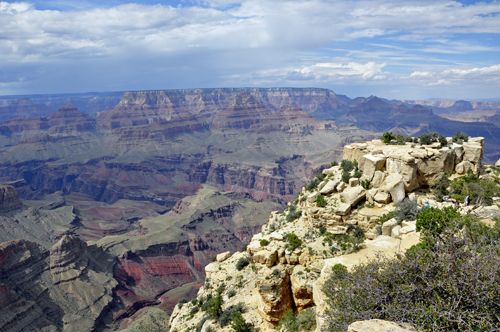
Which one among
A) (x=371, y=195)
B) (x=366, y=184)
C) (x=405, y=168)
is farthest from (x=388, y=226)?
(x=405, y=168)

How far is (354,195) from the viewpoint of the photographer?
86.8 ft

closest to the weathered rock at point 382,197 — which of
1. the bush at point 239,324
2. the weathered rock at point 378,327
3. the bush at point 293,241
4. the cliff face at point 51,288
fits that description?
the bush at point 293,241

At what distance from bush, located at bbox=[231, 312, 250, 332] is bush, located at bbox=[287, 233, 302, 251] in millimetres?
6577

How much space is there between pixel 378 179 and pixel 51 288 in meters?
84.8

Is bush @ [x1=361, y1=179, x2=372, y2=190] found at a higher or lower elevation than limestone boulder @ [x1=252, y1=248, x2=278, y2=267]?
higher

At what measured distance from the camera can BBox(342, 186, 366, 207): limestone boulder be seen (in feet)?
86.3

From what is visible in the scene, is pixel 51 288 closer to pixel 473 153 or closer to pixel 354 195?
pixel 354 195

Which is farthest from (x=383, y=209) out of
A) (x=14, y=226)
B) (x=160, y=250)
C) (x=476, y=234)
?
(x=14, y=226)

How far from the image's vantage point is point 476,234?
15.6 metres

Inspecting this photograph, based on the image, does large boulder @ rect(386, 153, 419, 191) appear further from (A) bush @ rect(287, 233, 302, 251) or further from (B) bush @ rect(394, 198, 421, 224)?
(A) bush @ rect(287, 233, 302, 251)

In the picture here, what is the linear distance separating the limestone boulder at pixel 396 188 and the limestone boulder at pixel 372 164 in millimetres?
A: 1636

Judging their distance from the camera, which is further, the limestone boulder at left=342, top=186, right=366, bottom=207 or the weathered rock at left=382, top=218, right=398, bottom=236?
the limestone boulder at left=342, top=186, right=366, bottom=207

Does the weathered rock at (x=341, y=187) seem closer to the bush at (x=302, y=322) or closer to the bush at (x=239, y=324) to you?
the bush at (x=302, y=322)

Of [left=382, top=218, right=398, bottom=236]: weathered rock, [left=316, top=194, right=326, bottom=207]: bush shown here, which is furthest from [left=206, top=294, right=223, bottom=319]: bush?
[left=382, top=218, right=398, bottom=236]: weathered rock
